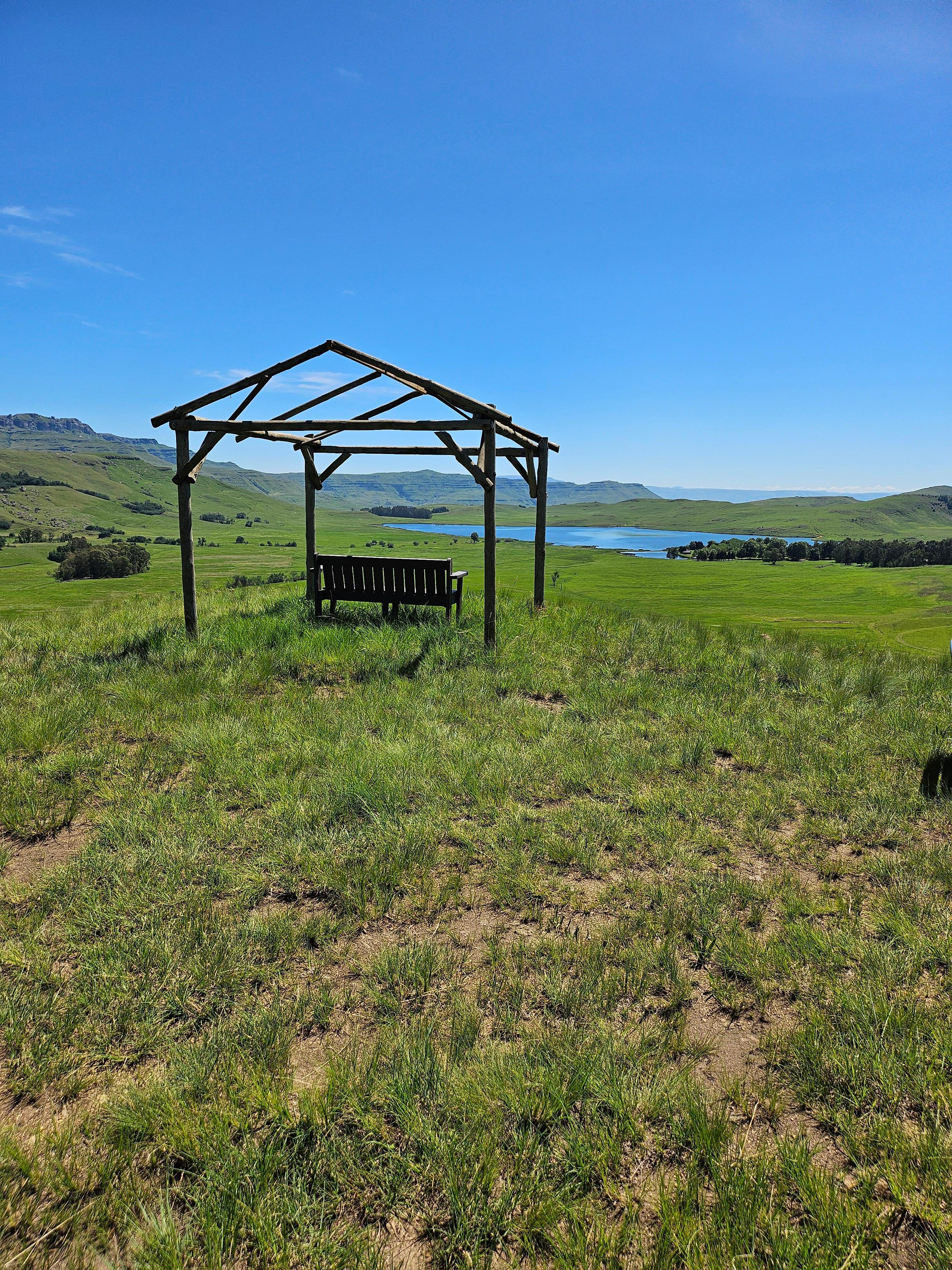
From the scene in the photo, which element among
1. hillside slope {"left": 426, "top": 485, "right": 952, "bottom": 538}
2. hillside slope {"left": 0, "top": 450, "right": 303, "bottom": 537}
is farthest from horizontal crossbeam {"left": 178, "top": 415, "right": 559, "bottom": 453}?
hillside slope {"left": 426, "top": 485, "right": 952, "bottom": 538}

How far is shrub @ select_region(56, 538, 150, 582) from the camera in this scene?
103ft

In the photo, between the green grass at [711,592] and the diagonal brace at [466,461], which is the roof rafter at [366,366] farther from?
the green grass at [711,592]

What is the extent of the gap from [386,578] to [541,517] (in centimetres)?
411

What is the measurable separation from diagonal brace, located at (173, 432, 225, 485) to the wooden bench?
2468mm

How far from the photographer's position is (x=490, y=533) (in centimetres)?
970

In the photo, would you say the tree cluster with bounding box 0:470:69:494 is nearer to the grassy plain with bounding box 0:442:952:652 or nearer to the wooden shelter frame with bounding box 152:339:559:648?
the grassy plain with bounding box 0:442:952:652

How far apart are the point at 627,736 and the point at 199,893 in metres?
4.28

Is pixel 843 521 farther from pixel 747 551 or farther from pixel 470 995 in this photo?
pixel 470 995

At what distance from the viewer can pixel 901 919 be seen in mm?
3344

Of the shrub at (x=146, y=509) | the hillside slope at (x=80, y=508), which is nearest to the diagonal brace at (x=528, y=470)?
the hillside slope at (x=80, y=508)

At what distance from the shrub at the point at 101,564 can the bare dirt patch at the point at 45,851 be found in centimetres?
2999

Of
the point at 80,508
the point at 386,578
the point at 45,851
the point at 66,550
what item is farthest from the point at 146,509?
the point at 45,851

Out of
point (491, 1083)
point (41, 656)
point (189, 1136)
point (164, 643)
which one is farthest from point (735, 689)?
point (41, 656)

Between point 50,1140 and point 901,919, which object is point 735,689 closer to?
point 901,919
